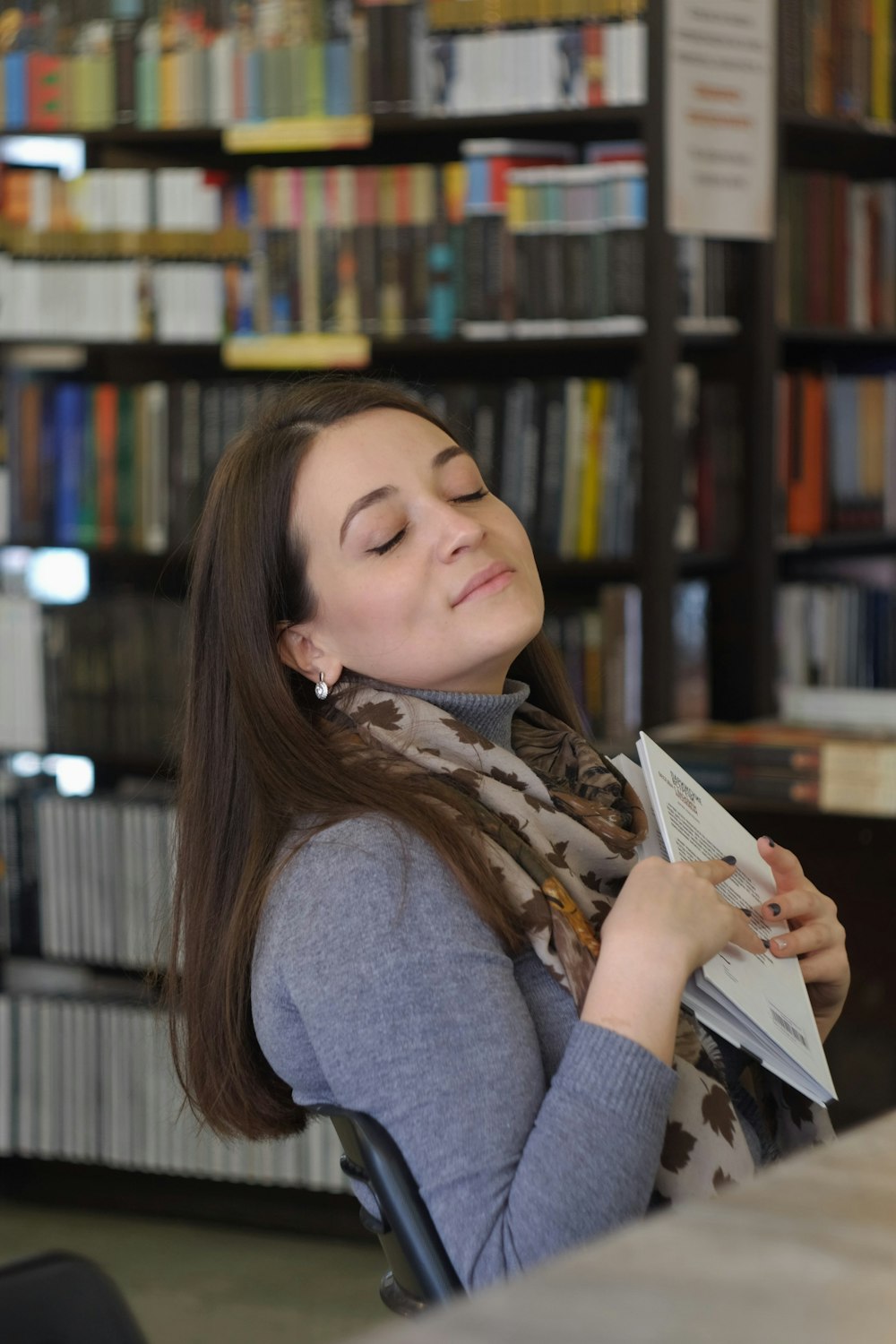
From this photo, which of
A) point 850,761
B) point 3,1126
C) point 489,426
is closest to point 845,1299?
point 850,761

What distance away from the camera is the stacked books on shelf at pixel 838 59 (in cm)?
311

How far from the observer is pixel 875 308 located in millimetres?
3436

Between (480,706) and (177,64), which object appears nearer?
(480,706)

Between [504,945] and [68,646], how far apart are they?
219cm

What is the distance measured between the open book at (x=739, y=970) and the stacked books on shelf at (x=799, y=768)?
1273 mm

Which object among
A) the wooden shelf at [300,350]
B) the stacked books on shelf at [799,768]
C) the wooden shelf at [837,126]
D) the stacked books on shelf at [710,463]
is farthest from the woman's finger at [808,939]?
the wooden shelf at [837,126]

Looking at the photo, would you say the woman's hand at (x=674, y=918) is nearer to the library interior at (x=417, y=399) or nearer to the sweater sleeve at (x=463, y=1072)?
the sweater sleeve at (x=463, y=1072)

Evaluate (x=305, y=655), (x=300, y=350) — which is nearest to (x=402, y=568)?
(x=305, y=655)

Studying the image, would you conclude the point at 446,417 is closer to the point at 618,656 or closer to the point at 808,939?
the point at 618,656

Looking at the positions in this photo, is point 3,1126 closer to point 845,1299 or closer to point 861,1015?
point 861,1015

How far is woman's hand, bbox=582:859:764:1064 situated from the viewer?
3.69 ft

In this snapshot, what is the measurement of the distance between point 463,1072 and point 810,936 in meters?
0.37

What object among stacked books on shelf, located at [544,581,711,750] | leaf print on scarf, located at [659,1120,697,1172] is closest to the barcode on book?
leaf print on scarf, located at [659,1120,697,1172]

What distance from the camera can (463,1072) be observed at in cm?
109
